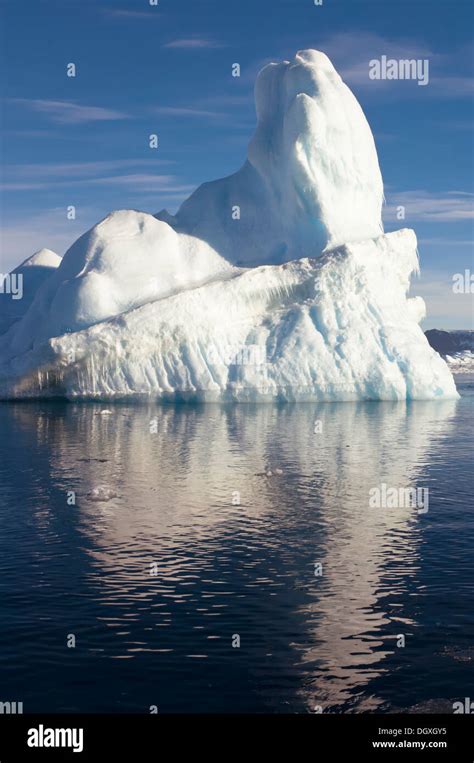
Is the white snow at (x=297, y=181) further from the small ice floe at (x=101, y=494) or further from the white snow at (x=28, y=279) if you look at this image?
the small ice floe at (x=101, y=494)

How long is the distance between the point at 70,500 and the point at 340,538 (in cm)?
792

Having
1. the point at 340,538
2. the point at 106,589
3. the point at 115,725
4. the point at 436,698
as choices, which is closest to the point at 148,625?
the point at 106,589

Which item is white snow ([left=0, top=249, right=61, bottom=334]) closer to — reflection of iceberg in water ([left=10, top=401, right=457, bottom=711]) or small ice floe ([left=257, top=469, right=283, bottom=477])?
reflection of iceberg in water ([left=10, top=401, right=457, bottom=711])

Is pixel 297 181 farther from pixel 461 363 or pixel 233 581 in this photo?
pixel 461 363

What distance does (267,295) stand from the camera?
53906mm

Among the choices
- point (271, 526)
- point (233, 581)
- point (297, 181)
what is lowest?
point (233, 581)

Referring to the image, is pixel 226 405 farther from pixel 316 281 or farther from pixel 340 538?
pixel 340 538

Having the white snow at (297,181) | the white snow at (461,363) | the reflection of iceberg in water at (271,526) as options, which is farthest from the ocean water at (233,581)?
the white snow at (461,363)

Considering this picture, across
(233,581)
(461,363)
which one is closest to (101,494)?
(233,581)

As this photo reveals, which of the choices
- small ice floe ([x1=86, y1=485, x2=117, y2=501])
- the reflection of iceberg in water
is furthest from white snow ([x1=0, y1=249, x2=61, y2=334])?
small ice floe ([x1=86, y1=485, x2=117, y2=501])

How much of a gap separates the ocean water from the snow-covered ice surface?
1837cm

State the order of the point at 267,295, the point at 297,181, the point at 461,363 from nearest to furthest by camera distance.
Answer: the point at 267,295, the point at 297,181, the point at 461,363

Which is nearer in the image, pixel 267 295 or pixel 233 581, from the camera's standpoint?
pixel 233 581

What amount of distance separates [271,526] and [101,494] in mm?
5457
